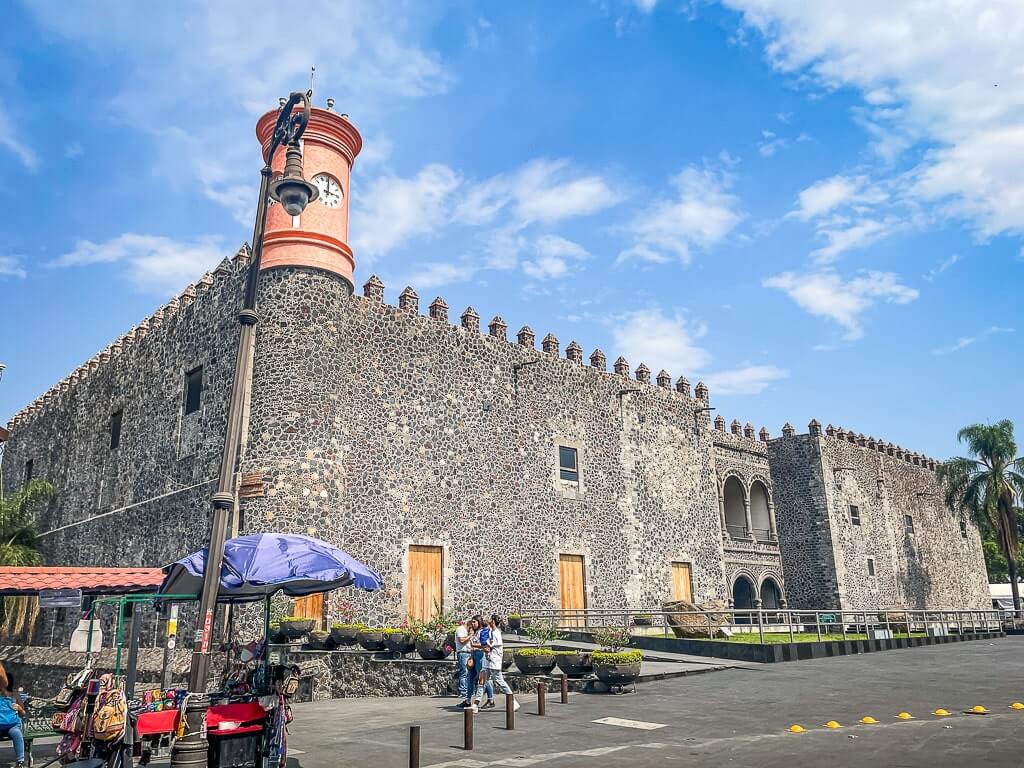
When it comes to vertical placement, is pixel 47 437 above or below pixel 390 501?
above

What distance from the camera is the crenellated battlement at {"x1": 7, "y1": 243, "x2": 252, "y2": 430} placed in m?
21.9

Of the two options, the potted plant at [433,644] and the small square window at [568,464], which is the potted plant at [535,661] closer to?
the potted plant at [433,644]

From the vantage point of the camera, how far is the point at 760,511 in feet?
123

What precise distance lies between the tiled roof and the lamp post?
6204 mm

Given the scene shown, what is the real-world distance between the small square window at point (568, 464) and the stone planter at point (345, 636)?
1031 cm

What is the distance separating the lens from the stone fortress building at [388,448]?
20.1 m

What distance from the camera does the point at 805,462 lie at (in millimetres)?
36906

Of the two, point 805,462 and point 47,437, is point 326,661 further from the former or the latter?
point 805,462

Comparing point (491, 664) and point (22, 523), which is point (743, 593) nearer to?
point (491, 664)

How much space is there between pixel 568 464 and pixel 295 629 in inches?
452

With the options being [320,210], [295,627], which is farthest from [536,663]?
[320,210]

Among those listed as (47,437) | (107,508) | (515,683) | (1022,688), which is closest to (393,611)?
(515,683)

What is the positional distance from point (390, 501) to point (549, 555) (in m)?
6.10

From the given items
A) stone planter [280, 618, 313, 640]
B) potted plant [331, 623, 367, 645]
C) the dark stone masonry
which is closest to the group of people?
potted plant [331, 623, 367, 645]
